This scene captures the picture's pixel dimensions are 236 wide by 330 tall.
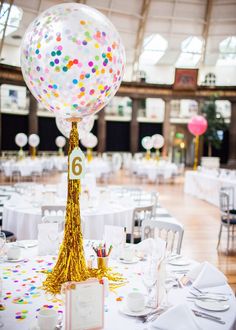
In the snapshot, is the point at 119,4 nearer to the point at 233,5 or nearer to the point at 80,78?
the point at 233,5

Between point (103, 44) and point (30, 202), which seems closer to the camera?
point (103, 44)

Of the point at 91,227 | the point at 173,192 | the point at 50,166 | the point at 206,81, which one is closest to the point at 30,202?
the point at 91,227

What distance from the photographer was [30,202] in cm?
540

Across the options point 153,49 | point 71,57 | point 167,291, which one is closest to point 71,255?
point 167,291

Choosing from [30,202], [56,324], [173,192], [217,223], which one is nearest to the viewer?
[56,324]

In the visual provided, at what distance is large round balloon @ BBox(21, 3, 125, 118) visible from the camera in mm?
2020

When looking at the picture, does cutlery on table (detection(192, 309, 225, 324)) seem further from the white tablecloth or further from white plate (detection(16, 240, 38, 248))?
the white tablecloth

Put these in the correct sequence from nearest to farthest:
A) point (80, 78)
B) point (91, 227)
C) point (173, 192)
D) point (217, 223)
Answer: point (80, 78) < point (91, 227) < point (217, 223) < point (173, 192)

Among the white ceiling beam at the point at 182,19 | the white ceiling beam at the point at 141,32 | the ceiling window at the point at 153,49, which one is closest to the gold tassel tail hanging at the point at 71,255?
the white ceiling beam at the point at 141,32

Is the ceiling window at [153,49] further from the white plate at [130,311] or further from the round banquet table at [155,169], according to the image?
the white plate at [130,311]

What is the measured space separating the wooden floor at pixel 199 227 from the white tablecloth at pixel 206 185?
210 mm

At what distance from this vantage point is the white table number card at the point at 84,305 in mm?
1658

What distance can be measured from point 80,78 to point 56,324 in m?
1.23

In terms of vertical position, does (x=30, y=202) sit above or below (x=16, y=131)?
below
